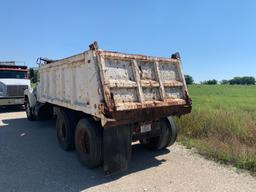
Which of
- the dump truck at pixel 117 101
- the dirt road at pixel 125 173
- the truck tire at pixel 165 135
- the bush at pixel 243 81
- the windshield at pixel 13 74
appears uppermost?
the bush at pixel 243 81

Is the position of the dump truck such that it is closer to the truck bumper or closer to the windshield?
the truck bumper

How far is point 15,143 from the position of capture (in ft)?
24.1

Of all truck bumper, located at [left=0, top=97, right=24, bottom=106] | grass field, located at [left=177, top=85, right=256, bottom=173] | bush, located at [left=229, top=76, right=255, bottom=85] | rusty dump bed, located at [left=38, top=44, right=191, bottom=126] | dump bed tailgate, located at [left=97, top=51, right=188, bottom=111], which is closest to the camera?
rusty dump bed, located at [left=38, top=44, right=191, bottom=126]

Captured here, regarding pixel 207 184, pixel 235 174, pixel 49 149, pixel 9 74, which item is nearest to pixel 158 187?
pixel 207 184

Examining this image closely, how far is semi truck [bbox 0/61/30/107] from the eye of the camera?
14.0 m

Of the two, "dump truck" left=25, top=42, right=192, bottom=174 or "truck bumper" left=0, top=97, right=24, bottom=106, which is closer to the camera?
"dump truck" left=25, top=42, right=192, bottom=174

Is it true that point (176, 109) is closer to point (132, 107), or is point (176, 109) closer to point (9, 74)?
point (132, 107)

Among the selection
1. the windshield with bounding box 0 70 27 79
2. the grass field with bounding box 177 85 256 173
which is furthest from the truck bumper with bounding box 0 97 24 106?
the grass field with bounding box 177 85 256 173

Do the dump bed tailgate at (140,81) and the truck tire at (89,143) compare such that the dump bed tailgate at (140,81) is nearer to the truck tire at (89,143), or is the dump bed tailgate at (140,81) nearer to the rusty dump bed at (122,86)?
the rusty dump bed at (122,86)

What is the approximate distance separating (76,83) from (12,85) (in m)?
10.3

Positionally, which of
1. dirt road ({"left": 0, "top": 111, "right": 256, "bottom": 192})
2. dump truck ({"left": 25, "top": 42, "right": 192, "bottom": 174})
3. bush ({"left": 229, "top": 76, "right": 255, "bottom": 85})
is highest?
bush ({"left": 229, "top": 76, "right": 255, "bottom": 85})

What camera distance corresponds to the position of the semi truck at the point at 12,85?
1403cm

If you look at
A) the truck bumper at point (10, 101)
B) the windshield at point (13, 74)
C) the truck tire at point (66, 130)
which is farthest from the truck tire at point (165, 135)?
the windshield at point (13, 74)

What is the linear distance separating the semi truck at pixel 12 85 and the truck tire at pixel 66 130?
8.78 m
